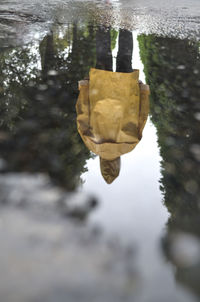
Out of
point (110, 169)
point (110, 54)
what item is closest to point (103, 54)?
point (110, 54)

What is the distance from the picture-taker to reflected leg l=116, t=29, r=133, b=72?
4520mm

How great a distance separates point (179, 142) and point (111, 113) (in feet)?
2.07

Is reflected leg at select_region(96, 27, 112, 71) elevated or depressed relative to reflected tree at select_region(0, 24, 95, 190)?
elevated

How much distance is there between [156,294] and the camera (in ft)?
4.82

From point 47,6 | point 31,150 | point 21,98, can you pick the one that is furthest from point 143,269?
point 47,6

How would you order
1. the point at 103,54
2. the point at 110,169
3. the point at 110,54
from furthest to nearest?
1. the point at 110,54
2. the point at 103,54
3. the point at 110,169

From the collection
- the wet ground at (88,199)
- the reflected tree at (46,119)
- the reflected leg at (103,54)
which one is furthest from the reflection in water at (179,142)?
the reflected tree at (46,119)

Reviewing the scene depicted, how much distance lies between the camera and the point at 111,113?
298cm

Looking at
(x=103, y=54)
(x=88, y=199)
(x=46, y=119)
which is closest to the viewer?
(x=88, y=199)

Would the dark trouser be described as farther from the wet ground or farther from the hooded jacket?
the hooded jacket

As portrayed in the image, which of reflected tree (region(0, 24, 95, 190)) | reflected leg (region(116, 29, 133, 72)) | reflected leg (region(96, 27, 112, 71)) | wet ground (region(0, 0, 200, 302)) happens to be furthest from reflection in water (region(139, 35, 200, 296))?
reflected tree (region(0, 24, 95, 190))

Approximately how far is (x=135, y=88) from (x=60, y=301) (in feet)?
7.91

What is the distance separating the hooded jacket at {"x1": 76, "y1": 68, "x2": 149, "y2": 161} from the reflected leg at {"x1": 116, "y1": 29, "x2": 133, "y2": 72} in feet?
3.27

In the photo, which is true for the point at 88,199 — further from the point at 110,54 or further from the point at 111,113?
the point at 110,54
